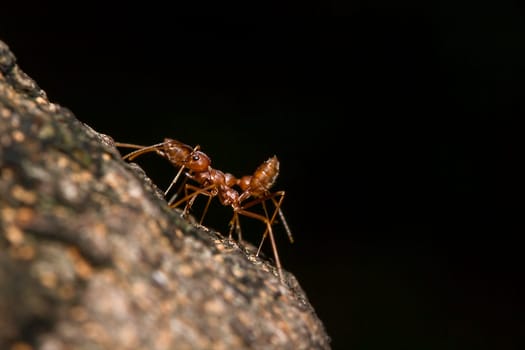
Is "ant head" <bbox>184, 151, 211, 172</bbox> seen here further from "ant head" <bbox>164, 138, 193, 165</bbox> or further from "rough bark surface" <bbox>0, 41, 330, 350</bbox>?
"rough bark surface" <bbox>0, 41, 330, 350</bbox>

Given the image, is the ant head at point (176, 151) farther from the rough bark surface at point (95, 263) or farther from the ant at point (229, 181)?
the rough bark surface at point (95, 263)

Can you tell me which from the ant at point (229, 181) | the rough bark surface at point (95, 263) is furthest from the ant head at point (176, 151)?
the rough bark surface at point (95, 263)

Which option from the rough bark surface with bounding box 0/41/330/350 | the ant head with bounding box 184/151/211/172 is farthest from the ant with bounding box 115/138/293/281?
the rough bark surface with bounding box 0/41/330/350

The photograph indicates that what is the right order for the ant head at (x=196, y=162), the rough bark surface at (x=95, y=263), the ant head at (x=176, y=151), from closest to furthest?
the rough bark surface at (x=95, y=263) < the ant head at (x=176, y=151) < the ant head at (x=196, y=162)

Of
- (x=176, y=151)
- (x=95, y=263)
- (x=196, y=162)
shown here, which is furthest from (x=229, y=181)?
(x=95, y=263)

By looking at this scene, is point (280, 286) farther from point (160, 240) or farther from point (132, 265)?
point (132, 265)

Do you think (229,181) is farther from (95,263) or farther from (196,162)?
(95,263)

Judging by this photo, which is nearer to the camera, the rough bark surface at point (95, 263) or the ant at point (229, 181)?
the rough bark surface at point (95, 263)
